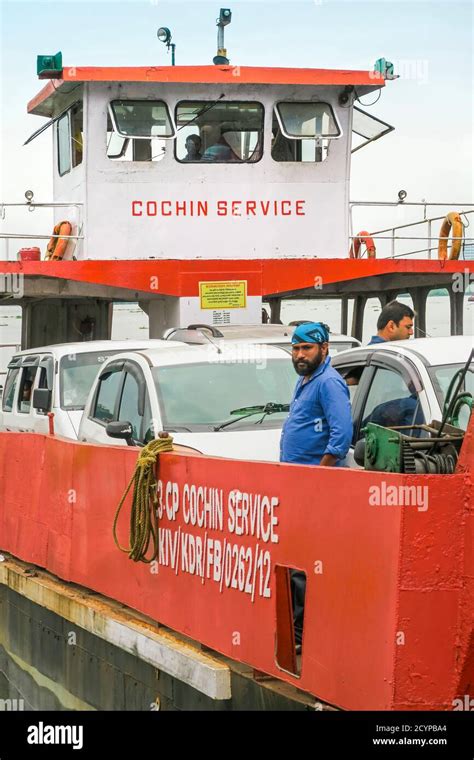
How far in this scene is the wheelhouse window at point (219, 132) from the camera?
15867 millimetres

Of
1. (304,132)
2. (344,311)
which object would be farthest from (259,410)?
(344,311)

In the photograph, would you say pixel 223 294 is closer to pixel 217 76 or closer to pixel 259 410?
pixel 217 76

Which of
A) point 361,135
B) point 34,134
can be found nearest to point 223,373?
point 361,135

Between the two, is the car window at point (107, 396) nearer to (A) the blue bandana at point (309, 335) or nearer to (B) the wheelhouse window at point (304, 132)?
(A) the blue bandana at point (309, 335)

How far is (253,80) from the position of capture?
1576 centimetres

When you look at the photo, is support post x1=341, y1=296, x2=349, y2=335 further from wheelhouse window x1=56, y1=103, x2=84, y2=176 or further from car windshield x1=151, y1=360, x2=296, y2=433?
car windshield x1=151, y1=360, x2=296, y2=433

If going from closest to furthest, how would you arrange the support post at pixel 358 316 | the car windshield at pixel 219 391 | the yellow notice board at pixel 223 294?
the car windshield at pixel 219 391 < the yellow notice board at pixel 223 294 < the support post at pixel 358 316

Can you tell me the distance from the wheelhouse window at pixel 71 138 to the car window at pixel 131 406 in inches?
274

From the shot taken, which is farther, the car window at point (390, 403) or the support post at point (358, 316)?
the support post at point (358, 316)

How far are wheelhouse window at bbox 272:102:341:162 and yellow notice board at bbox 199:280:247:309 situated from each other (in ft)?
6.79

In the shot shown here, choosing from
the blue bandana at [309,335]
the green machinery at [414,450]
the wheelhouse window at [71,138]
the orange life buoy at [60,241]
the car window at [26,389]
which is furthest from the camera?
the wheelhouse window at [71,138]

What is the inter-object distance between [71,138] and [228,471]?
11.3 m

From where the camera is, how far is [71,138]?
16.7 meters

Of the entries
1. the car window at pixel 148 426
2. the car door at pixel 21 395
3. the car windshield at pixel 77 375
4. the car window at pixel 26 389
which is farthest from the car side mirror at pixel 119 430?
the car window at pixel 26 389
